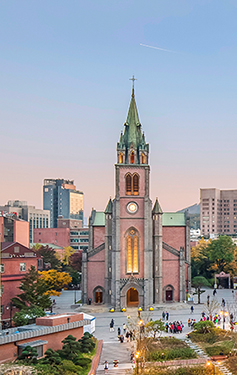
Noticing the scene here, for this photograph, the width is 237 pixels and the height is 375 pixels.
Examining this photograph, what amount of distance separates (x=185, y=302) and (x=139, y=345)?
33609 mm

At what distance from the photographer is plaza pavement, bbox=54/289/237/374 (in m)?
37.9

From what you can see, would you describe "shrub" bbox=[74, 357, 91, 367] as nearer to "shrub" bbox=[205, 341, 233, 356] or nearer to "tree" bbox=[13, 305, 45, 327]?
"tree" bbox=[13, 305, 45, 327]

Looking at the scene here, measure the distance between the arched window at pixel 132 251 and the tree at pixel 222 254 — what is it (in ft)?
89.7

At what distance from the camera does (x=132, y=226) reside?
65.4m

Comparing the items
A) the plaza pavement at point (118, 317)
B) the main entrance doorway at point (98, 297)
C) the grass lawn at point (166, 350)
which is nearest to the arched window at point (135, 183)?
the main entrance doorway at point (98, 297)

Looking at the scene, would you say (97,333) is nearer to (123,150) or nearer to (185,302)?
(185,302)

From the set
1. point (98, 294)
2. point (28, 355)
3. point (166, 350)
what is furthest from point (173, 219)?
point (28, 355)

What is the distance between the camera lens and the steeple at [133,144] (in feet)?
219

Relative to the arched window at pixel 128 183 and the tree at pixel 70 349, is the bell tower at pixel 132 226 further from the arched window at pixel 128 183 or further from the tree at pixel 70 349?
the tree at pixel 70 349

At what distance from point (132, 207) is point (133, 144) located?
9.42m

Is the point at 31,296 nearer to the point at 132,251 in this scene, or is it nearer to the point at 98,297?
the point at 98,297

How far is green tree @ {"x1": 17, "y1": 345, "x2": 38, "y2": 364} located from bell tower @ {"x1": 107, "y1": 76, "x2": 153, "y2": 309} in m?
30.4

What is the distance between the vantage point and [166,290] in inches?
2640

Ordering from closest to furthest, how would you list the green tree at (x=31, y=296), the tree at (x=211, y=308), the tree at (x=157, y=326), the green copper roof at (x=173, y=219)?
the tree at (x=157, y=326), the tree at (x=211, y=308), the green tree at (x=31, y=296), the green copper roof at (x=173, y=219)
